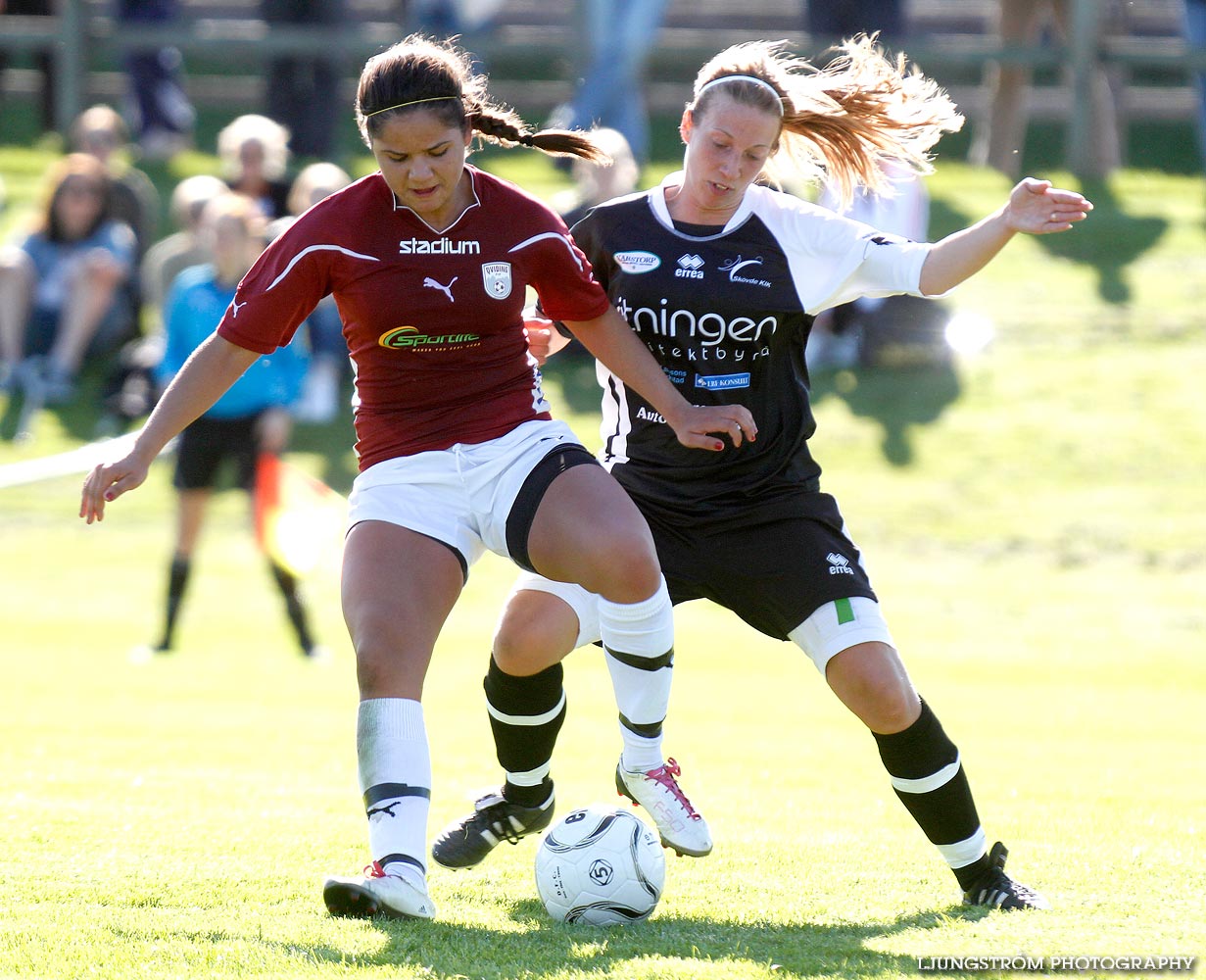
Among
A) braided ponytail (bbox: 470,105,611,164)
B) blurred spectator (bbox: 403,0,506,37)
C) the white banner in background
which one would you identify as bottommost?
the white banner in background

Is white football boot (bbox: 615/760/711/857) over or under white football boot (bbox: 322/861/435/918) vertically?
under

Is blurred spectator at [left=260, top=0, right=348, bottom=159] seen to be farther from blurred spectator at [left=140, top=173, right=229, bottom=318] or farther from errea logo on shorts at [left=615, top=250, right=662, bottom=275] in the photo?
errea logo on shorts at [left=615, top=250, right=662, bottom=275]

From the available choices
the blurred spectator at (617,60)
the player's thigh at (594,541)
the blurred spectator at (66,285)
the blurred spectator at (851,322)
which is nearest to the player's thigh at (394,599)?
the player's thigh at (594,541)

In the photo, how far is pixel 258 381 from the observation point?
9570 mm

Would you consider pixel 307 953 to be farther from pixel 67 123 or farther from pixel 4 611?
pixel 67 123

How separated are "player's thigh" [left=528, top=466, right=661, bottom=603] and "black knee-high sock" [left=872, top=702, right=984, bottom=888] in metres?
0.80

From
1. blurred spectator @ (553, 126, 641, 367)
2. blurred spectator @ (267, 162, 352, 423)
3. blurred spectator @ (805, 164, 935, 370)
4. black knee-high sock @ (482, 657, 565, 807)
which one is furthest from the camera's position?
blurred spectator @ (267, 162, 352, 423)

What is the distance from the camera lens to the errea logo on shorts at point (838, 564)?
181 inches

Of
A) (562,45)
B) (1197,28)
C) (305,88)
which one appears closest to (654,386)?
(562,45)

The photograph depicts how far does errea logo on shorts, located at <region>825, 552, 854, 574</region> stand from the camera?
459 centimetres

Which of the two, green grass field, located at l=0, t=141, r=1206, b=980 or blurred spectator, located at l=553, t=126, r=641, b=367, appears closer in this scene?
green grass field, located at l=0, t=141, r=1206, b=980

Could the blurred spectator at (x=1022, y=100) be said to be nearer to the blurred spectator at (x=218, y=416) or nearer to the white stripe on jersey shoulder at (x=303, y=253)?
the blurred spectator at (x=218, y=416)

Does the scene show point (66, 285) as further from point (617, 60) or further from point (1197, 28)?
point (1197, 28)

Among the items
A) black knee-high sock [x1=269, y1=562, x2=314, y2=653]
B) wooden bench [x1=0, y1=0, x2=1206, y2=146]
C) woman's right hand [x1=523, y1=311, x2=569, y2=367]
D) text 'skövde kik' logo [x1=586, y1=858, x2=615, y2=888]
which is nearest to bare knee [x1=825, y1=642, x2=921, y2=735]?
text 'skövde kik' logo [x1=586, y1=858, x2=615, y2=888]
